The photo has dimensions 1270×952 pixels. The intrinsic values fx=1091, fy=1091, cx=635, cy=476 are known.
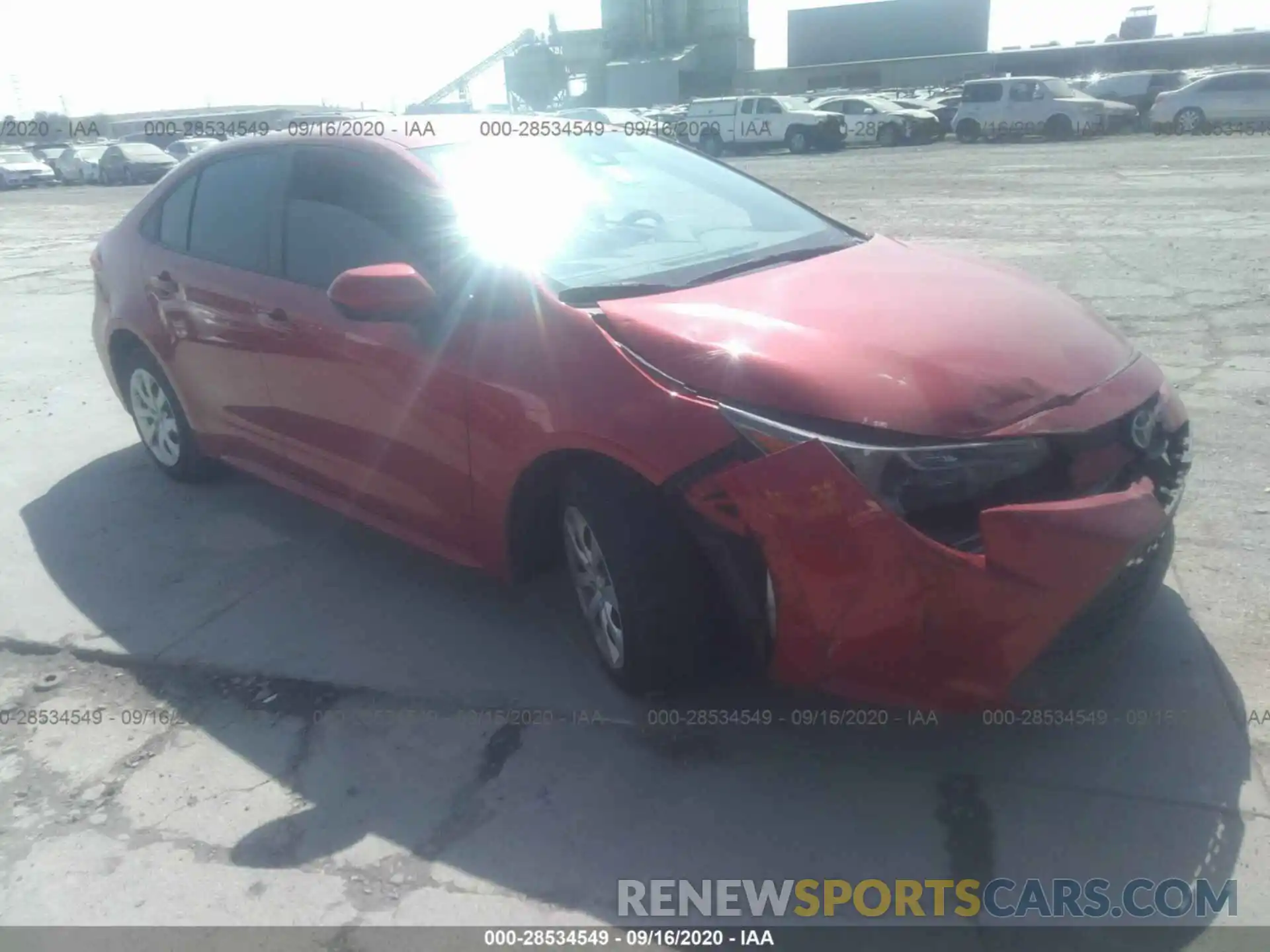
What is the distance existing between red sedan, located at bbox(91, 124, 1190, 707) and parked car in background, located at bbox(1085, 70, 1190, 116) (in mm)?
32431

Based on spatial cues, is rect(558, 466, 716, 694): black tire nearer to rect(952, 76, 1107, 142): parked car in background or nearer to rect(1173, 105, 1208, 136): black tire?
rect(1173, 105, 1208, 136): black tire

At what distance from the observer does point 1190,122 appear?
87.7 feet

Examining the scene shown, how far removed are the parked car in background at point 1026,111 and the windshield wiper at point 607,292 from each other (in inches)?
1102

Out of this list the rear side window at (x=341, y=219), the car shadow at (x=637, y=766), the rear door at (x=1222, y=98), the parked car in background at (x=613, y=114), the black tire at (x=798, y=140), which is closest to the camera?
the car shadow at (x=637, y=766)

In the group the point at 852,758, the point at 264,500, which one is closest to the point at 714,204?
the point at 852,758

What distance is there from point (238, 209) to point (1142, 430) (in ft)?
11.4

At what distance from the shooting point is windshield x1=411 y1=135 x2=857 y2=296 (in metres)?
3.45

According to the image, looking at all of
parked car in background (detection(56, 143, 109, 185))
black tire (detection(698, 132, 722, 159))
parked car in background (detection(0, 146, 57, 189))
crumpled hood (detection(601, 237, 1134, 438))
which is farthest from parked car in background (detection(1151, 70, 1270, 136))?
parked car in background (detection(0, 146, 57, 189))

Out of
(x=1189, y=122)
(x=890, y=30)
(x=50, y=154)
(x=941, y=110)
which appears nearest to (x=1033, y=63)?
(x=890, y=30)

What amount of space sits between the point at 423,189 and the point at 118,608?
201 cm

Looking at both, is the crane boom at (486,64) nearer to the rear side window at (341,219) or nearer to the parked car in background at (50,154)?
the parked car in background at (50,154)

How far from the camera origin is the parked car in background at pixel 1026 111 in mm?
27641

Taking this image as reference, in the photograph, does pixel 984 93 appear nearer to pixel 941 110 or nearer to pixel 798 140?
pixel 941 110

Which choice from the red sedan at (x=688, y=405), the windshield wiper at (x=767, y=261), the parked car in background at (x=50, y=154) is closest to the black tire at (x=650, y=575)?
the red sedan at (x=688, y=405)
